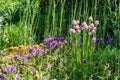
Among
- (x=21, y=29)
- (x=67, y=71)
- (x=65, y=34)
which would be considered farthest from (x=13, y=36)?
(x=67, y=71)

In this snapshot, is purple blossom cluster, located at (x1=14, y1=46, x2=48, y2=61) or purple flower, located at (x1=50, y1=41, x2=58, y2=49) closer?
purple blossom cluster, located at (x1=14, y1=46, x2=48, y2=61)

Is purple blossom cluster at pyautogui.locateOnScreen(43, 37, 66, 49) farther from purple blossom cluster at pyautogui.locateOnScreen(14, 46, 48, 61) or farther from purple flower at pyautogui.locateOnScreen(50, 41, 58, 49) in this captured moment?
purple blossom cluster at pyautogui.locateOnScreen(14, 46, 48, 61)

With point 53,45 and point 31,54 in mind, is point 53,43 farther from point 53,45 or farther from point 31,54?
point 31,54

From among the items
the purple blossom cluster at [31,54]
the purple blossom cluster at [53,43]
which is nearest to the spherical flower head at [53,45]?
the purple blossom cluster at [53,43]

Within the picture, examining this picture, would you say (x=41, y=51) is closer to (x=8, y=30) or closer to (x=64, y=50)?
(x=64, y=50)

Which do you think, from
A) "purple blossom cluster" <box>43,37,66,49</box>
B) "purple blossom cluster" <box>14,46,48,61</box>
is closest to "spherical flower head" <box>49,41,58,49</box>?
"purple blossom cluster" <box>43,37,66,49</box>

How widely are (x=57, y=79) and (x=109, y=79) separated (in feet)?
1.66

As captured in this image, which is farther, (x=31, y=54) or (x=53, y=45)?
(x=53, y=45)

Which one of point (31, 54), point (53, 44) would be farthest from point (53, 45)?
point (31, 54)

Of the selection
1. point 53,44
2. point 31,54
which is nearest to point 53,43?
point 53,44

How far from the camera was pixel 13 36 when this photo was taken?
5531 mm

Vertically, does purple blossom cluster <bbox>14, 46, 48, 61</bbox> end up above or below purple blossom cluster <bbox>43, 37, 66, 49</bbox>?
below

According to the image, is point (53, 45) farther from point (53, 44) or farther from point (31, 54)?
point (31, 54)

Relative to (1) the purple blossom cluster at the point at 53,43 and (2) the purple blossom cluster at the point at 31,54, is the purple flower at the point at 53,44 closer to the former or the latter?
(1) the purple blossom cluster at the point at 53,43
